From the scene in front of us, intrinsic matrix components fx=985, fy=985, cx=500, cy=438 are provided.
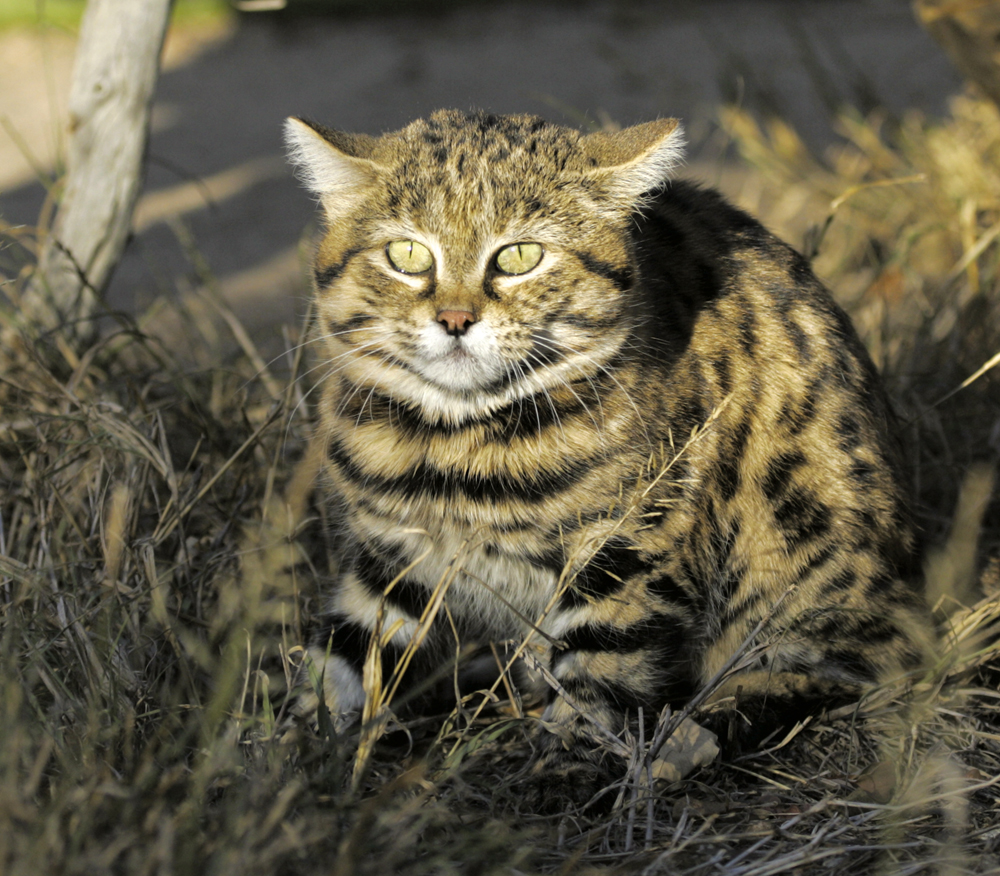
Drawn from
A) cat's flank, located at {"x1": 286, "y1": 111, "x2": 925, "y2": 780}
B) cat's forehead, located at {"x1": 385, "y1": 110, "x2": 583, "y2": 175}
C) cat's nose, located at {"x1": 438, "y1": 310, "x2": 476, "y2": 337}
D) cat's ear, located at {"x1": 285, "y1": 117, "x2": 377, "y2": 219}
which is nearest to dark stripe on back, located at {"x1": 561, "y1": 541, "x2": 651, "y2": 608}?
cat's flank, located at {"x1": 286, "y1": 111, "x2": 925, "y2": 780}

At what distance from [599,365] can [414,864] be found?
974 mm

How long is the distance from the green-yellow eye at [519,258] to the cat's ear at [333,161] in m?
0.33

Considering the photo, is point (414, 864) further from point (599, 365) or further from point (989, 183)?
point (989, 183)

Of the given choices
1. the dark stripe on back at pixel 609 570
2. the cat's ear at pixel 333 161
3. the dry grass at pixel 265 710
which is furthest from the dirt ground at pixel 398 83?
the dark stripe on back at pixel 609 570

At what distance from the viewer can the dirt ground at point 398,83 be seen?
499 cm

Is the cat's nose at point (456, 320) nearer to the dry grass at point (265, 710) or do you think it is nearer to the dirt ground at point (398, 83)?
the dry grass at point (265, 710)

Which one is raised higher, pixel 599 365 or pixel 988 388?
pixel 599 365

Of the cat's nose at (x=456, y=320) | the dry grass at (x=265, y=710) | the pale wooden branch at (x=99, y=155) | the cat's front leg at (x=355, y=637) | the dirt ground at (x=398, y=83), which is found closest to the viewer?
the dry grass at (x=265, y=710)

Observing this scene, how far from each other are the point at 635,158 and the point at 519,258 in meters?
0.30

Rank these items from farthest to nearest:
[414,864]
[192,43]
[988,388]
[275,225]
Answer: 1. [192,43]
2. [275,225]
3. [988,388]
4. [414,864]

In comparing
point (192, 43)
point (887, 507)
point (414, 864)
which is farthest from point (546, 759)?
point (192, 43)

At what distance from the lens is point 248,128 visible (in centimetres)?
670

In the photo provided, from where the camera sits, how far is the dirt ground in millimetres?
4992

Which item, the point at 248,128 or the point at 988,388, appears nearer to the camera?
the point at 988,388
